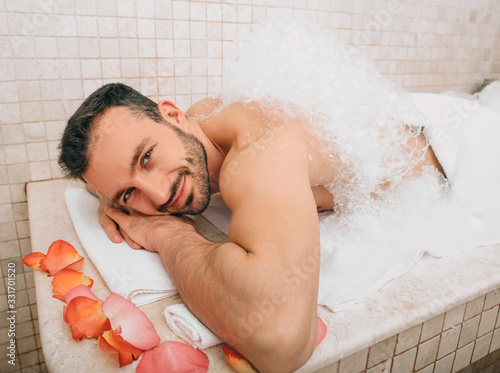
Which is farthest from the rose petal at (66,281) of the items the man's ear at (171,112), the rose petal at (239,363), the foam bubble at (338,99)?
the foam bubble at (338,99)

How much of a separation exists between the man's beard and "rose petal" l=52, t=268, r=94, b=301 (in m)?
0.26

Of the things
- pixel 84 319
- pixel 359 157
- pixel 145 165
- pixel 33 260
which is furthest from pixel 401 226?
pixel 33 260

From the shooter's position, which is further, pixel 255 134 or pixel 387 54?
pixel 387 54

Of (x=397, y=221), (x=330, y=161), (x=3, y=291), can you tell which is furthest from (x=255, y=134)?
(x=3, y=291)

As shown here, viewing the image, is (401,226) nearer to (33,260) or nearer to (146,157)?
(146,157)

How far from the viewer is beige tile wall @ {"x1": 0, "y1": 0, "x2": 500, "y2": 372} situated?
132 centimetres

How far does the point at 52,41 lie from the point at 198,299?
3.74ft

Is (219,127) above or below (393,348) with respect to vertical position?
above

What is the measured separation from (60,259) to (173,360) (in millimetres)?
444

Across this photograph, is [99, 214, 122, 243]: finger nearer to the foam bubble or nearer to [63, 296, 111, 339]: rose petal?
[63, 296, 111, 339]: rose petal

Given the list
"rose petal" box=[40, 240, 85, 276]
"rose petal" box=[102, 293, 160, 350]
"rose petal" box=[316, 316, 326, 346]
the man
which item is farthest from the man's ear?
"rose petal" box=[316, 316, 326, 346]

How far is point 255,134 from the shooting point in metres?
0.91

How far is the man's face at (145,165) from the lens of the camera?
3.05ft

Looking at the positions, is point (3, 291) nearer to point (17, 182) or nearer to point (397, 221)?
point (17, 182)
